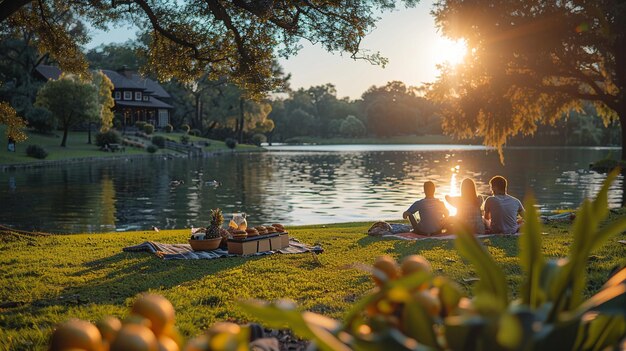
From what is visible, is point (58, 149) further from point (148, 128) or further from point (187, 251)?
point (187, 251)

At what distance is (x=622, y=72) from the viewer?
90.6ft

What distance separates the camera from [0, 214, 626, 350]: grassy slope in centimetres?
577

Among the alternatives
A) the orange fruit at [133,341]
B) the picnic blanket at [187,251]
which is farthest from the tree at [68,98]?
the orange fruit at [133,341]

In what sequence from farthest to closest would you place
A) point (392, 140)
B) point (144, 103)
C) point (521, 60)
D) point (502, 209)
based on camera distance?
point (392, 140)
point (144, 103)
point (521, 60)
point (502, 209)

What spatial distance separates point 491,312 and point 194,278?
23.1 ft

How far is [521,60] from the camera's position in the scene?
26844 mm

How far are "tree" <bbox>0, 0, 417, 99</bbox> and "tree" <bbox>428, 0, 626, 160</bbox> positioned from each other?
1336 centimetres

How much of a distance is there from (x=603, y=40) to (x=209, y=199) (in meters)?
19.4

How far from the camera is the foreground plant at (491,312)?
1.27 m

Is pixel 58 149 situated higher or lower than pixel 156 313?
lower

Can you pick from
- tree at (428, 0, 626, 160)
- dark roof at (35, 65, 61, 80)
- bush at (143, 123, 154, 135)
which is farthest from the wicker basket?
dark roof at (35, 65, 61, 80)

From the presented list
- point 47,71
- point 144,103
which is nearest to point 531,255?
point 47,71

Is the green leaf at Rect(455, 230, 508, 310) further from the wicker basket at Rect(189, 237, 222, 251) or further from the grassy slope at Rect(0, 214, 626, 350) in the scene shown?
the wicker basket at Rect(189, 237, 222, 251)

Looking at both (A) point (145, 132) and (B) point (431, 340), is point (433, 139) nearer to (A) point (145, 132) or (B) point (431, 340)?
(A) point (145, 132)
